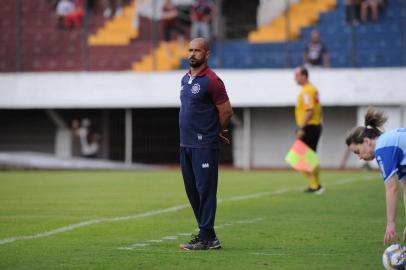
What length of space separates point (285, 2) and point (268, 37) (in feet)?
4.70

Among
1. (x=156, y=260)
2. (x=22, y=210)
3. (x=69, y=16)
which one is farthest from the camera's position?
(x=69, y=16)

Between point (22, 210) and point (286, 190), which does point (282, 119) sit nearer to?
point (286, 190)

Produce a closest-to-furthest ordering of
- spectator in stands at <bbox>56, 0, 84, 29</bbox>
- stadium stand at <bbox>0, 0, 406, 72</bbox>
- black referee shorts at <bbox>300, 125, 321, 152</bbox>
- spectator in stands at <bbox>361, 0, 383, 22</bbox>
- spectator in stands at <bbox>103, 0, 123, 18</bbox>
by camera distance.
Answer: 1. black referee shorts at <bbox>300, 125, 321, 152</bbox>
2. stadium stand at <bbox>0, 0, 406, 72</bbox>
3. spectator in stands at <bbox>361, 0, 383, 22</bbox>
4. spectator in stands at <bbox>56, 0, 84, 29</bbox>
5. spectator in stands at <bbox>103, 0, 123, 18</bbox>

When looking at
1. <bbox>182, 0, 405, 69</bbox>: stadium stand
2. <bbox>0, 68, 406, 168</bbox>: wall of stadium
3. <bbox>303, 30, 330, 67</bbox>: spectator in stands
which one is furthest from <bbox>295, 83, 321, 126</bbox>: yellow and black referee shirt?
<bbox>303, 30, 330, 67</bbox>: spectator in stands

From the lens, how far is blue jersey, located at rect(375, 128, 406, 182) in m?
8.30

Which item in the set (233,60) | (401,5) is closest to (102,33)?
(233,60)

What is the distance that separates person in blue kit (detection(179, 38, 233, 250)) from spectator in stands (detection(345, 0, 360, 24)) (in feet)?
78.0

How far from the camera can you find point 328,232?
1170 centimetres

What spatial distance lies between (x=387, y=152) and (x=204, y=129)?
2.26 metres

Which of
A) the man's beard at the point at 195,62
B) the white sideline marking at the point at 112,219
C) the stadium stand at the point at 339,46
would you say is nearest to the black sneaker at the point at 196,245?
the man's beard at the point at 195,62

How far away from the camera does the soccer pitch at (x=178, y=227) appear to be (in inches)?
357

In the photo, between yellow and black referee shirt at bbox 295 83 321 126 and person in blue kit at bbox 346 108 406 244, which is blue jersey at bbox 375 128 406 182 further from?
yellow and black referee shirt at bbox 295 83 321 126

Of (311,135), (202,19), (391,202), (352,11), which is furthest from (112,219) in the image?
(352,11)

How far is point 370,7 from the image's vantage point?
34.0 m
